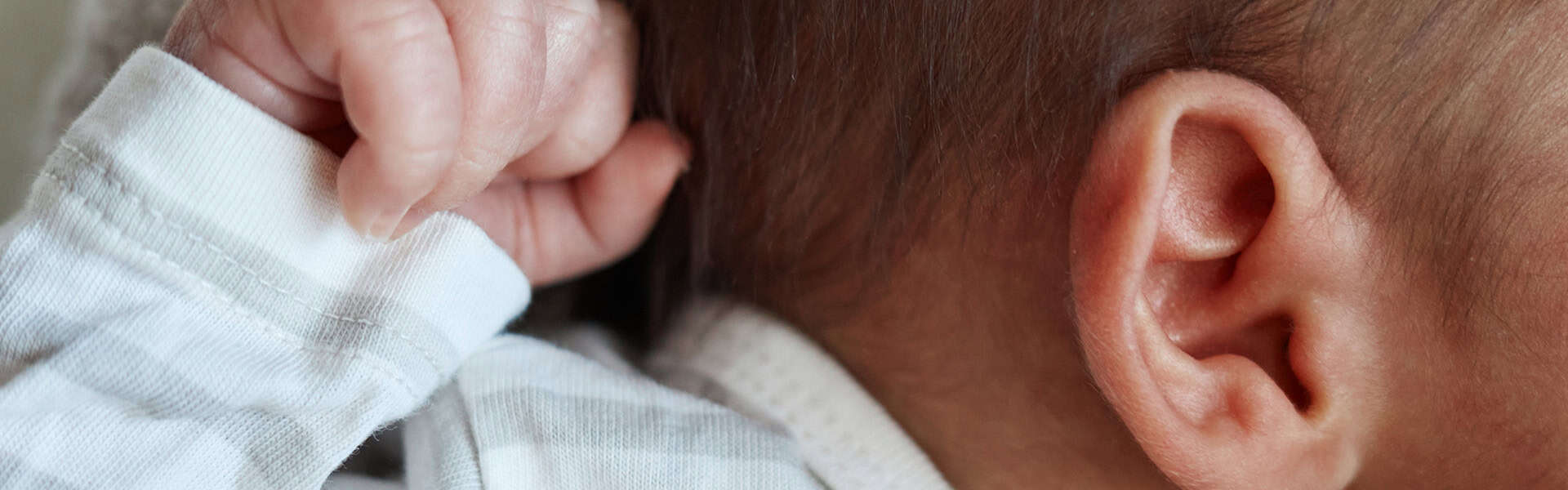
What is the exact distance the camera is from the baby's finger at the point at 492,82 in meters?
0.50

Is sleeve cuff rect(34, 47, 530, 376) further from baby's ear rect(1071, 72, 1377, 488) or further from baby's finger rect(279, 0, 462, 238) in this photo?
baby's ear rect(1071, 72, 1377, 488)

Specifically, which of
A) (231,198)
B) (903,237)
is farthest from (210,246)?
(903,237)

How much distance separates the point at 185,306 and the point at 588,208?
23cm

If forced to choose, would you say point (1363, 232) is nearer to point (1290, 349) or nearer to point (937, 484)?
point (1290, 349)

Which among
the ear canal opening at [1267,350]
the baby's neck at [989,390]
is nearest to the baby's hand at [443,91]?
the baby's neck at [989,390]

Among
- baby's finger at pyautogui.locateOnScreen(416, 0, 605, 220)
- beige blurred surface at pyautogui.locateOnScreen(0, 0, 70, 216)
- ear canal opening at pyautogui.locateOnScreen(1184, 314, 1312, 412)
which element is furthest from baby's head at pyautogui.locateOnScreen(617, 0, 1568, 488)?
beige blurred surface at pyautogui.locateOnScreen(0, 0, 70, 216)

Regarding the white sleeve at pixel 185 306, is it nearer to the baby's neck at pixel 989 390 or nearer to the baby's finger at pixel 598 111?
the baby's finger at pixel 598 111

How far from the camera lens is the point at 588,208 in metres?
0.69

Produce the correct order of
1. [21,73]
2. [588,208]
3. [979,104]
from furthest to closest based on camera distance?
[21,73] → [588,208] → [979,104]

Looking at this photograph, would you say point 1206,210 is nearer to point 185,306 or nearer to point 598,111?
point 598,111

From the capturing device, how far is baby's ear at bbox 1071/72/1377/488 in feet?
1.74

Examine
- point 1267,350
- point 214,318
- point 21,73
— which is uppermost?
point 1267,350

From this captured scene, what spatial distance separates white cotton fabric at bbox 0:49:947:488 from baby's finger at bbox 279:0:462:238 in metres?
0.05

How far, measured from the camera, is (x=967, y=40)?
57cm
